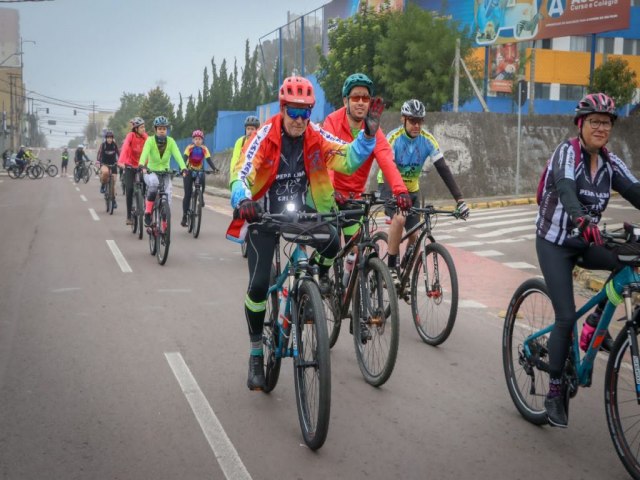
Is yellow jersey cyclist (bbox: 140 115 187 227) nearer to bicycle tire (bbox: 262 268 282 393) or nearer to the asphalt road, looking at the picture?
the asphalt road

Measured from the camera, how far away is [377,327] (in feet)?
18.3

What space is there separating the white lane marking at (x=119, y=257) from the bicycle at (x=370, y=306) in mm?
5316

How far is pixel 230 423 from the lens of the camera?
189 inches

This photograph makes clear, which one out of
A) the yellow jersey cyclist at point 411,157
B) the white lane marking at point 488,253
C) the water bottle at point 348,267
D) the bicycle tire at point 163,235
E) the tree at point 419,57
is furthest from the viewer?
the tree at point 419,57

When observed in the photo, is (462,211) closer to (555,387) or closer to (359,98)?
(359,98)

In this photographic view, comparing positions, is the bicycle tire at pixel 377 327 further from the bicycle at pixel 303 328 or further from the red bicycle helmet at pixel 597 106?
the red bicycle helmet at pixel 597 106

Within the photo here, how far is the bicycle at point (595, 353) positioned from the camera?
4.00 meters

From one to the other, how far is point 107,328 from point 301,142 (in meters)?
3.11

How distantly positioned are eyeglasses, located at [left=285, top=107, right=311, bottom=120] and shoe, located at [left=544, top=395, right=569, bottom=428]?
2341 millimetres

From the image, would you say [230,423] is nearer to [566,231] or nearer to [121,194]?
[566,231]

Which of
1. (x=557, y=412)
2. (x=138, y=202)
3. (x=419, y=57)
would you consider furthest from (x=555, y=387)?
(x=419, y=57)

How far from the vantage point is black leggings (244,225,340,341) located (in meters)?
5.05

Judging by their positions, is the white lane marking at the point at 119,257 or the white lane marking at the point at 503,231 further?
the white lane marking at the point at 503,231

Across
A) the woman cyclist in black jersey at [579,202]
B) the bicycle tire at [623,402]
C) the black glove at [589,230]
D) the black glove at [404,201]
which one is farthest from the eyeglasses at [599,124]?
the black glove at [404,201]
